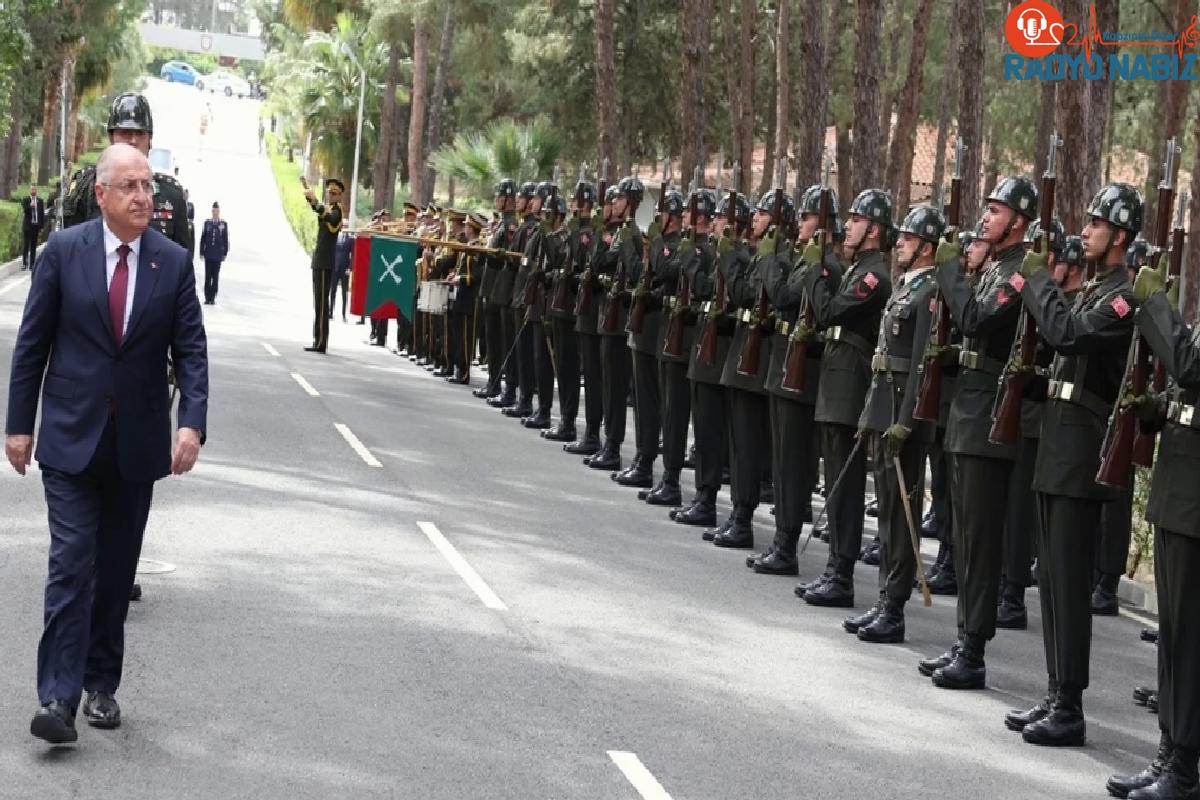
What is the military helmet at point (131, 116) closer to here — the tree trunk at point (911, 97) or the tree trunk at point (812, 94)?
the tree trunk at point (812, 94)

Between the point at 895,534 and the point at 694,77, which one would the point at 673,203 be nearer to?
the point at 895,534

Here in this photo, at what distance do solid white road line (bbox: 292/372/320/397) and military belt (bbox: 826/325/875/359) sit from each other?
10.1 metres

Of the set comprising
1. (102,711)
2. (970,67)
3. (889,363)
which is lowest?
(102,711)

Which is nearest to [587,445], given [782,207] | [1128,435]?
[782,207]

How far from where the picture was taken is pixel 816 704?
8938 mm

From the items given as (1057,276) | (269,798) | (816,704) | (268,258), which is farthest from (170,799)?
(268,258)

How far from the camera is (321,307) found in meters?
27.7

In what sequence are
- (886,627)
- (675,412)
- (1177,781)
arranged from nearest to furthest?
(1177,781) < (886,627) < (675,412)

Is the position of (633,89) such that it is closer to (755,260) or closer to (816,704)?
(755,260)

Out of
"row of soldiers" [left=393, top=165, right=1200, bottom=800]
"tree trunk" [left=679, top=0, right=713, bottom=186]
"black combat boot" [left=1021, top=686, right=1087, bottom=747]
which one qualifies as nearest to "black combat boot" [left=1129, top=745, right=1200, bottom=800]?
"row of soldiers" [left=393, top=165, right=1200, bottom=800]

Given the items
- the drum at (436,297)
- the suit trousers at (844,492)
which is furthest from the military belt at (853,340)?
the drum at (436,297)

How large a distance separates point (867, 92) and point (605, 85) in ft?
34.5

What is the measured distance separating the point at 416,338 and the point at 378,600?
1965cm

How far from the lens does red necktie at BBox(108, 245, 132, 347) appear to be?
7363mm
